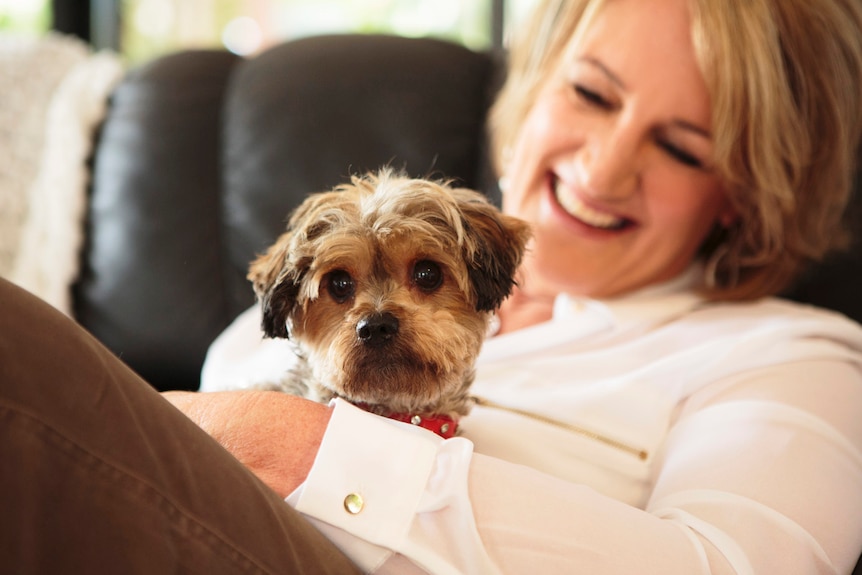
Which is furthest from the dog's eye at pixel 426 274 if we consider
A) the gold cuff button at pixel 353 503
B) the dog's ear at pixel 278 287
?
the gold cuff button at pixel 353 503

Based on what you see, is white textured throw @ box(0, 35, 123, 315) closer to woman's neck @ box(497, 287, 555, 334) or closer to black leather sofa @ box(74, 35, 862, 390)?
black leather sofa @ box(74, 35, 862, 390)

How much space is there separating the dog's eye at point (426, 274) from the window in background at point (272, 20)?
403 cm

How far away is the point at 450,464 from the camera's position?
1251 mm

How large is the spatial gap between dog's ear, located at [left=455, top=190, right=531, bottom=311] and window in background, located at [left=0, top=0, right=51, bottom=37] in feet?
14.3

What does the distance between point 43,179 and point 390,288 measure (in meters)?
1.88

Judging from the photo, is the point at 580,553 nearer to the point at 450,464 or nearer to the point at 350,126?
the point at 450,464

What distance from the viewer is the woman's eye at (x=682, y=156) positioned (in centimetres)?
205

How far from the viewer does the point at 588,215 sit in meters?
2.08

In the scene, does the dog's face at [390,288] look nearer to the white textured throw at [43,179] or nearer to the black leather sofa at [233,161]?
the black leather sofa at [233,161]

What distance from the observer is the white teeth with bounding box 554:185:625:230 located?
2.08 m

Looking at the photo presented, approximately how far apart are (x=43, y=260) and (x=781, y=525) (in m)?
2.50

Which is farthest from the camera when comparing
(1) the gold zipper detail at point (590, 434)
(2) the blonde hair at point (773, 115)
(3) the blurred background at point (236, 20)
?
(3) the blurred background at point (236, 20)

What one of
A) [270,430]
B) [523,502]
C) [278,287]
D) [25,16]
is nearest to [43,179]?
[278,287]

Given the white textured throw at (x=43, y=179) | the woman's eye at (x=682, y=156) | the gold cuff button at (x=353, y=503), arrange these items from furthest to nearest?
1. the white textured throw at (x=43, y=179)
2. the woman's eye at (x=682, y=156)
3. the gold cuff button at (x=353, y=503)
